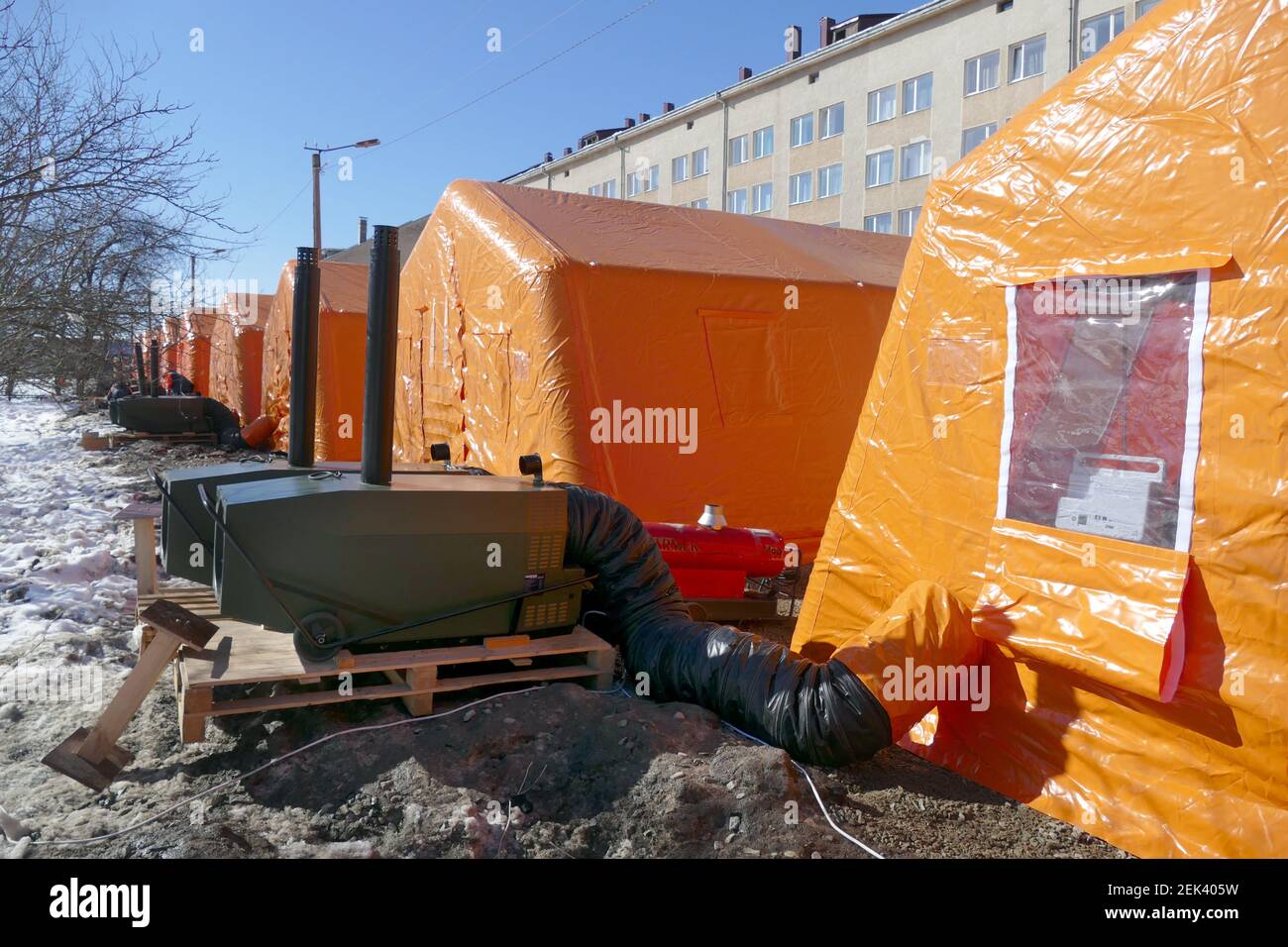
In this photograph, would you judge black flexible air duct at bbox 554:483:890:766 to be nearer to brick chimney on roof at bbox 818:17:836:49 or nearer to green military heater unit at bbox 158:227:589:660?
green military heater unit at bbox 158:227:589:660

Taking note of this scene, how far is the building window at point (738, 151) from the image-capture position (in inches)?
1477

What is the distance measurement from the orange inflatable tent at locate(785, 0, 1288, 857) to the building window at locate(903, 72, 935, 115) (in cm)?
2824

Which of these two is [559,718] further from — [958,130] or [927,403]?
[958,130]

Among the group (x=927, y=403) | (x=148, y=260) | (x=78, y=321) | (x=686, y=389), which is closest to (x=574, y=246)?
(x=686, y=389)

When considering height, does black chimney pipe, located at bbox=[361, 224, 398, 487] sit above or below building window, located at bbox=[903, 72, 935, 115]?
Result: below

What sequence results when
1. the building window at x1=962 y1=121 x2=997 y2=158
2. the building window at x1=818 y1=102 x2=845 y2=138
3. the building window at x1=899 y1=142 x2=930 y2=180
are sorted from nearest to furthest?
the building window at x1=962 y1=121 x2=997 y2=158 < the building window at x1=899 y1=142 x2=930 y2=180 < the building window at x1=818 y1=102 x2=845 y2=138

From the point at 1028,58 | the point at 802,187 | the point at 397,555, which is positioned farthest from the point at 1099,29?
the point at 397,555

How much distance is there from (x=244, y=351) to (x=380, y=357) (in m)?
17.1

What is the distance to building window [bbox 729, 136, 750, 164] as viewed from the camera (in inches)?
1477

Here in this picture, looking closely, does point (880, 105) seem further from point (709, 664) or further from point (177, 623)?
point (177, 623)

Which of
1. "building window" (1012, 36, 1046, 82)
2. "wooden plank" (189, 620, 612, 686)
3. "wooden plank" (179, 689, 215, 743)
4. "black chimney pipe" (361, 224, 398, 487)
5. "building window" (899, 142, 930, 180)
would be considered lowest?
"wooden plank" (179, 689, 215, 743)

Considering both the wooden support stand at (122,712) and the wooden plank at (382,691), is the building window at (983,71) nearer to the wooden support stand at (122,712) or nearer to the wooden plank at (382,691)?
the wooden plank at (382,691)

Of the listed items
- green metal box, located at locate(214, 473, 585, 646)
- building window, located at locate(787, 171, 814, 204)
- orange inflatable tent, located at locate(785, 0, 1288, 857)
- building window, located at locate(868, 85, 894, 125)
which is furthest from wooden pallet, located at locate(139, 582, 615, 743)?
building window, located at locate(787, 171, 814, 204)

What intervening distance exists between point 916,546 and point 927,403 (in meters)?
0.68
